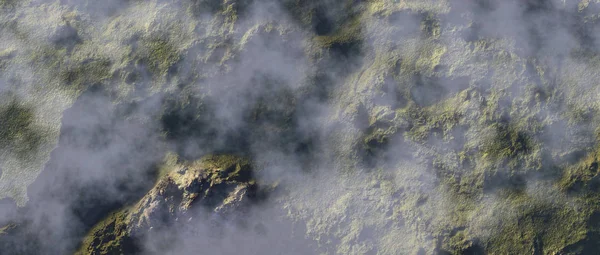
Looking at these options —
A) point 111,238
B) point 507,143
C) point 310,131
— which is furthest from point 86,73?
point 507,143

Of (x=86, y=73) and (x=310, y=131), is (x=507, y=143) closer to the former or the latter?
(x=310, y=131)

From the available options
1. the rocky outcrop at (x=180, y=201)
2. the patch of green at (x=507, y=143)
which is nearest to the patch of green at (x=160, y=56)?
the rocky outcrop at (x=180, y=201)

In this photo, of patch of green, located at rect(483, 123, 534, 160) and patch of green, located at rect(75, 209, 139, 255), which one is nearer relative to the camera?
patch of green, located at rect(483, 123, 534, 160)

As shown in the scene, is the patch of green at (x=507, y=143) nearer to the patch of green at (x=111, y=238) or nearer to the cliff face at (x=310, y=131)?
the cliff face at (x=310, y=131)

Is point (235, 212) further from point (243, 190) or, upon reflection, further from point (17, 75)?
point (17, 75)

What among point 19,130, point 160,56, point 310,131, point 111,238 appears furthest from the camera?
point 19,130

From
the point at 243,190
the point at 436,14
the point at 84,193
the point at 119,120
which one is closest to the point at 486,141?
the point at 436,14

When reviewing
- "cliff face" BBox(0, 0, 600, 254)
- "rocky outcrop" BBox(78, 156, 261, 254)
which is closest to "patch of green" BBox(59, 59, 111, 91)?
"cliff face" BBox(0, 0, 600, 254)

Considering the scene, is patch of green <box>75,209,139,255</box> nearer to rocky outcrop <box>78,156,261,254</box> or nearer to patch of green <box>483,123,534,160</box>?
rocky outcrop <box>78,156,261,254</box>
